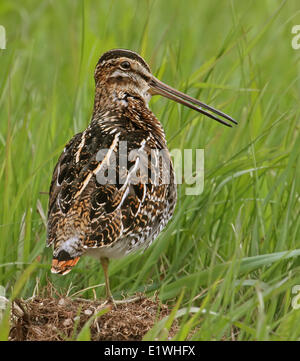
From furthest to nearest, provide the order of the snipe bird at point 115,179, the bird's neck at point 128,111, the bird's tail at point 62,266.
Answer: the bird's neck at point 128,111, the snipe bird at point 115,179, the bird's tail at point 62,266

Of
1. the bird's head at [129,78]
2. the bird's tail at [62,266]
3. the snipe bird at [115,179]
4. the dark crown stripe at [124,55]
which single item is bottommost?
the bird's tail at [62,266]

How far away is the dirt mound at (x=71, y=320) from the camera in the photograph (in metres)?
3.34

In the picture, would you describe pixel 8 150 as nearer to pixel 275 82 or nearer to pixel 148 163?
pixel 148 163

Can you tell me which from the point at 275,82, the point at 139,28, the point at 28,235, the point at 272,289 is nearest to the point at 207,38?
the point at 275,82

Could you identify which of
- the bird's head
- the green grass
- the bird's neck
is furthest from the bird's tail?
the bird's head

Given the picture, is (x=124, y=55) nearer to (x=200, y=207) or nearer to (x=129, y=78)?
(x=129, y=78)

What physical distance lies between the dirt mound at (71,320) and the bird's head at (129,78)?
1055 millimetres

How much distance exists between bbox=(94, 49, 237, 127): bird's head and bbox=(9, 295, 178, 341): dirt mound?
3.46 ft

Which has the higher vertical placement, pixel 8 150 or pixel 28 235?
pixel 8 150

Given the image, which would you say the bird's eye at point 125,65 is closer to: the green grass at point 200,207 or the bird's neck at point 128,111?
the bird's neck at point 128,111

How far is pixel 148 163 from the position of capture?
3695 millimetres

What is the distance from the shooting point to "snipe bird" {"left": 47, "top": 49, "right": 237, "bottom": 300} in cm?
345

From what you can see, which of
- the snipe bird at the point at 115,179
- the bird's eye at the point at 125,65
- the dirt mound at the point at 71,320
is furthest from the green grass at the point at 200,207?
the bird's eye at the point at 125,65
